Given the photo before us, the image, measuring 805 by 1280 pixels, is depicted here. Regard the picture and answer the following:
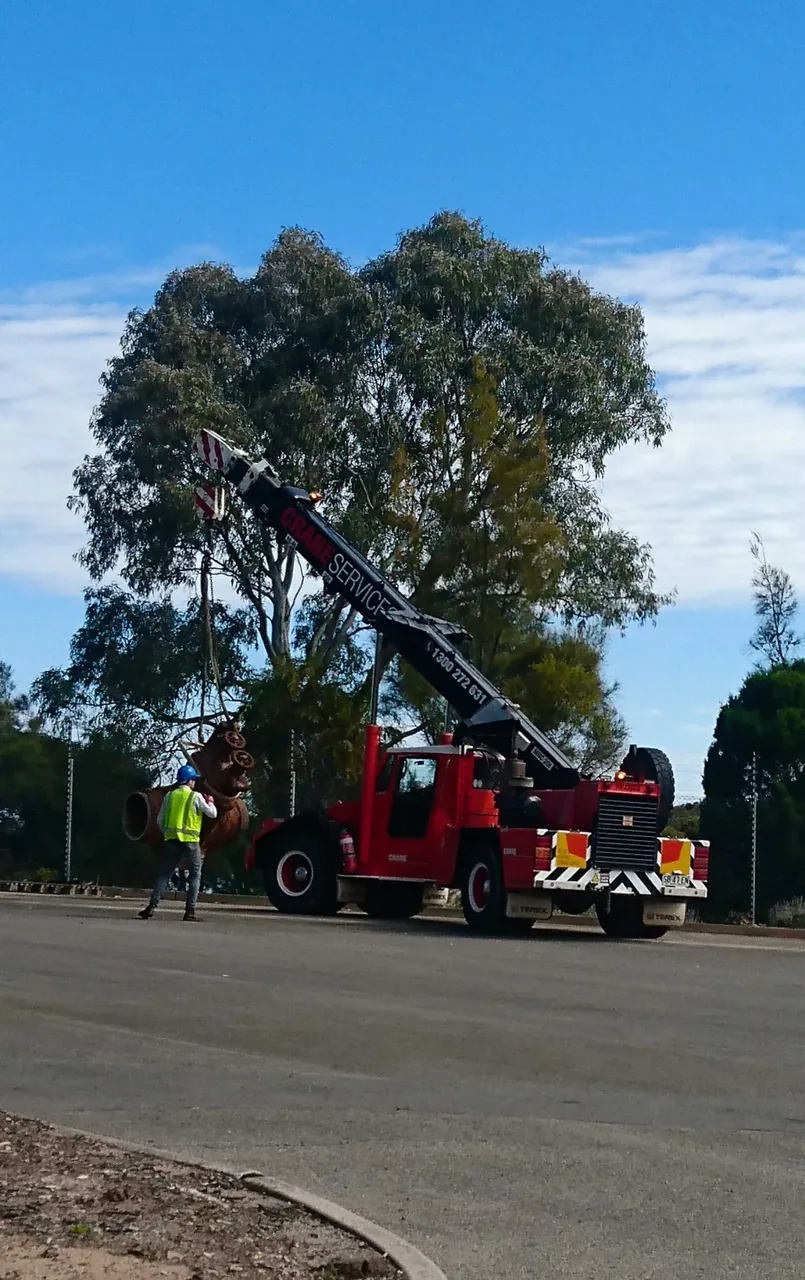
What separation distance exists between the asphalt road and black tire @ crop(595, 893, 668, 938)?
441 cm

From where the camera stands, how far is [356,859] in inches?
945

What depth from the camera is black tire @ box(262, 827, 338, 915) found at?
2441 cm

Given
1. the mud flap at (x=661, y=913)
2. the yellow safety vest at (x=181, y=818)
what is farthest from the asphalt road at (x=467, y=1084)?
the mud flap at (x=661, y=913)

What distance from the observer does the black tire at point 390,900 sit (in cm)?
2433

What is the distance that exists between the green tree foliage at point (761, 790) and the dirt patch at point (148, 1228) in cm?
2148

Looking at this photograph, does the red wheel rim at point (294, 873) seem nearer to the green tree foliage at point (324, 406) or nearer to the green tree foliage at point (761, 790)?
the green tree foliage at point (761, 790)

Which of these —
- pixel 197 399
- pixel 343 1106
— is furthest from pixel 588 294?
pixel 343 1106

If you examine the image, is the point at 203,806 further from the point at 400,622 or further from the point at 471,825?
the point at 400,622

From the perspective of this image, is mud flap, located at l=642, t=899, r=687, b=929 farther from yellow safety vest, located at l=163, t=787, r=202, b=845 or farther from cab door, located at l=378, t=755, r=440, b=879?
yellow safety vest, located at l=163, t=787, r=202, b=845

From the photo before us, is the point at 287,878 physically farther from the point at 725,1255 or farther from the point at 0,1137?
the point at 725,1255

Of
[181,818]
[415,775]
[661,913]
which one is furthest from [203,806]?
[661,913]

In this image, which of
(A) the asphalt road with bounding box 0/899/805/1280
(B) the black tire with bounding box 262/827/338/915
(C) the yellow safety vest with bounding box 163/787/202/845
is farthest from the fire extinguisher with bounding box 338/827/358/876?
(A) the asphalt road with bounding box 0/899/805/1280

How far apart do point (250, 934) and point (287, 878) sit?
5.31 metres

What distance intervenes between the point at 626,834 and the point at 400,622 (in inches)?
200
